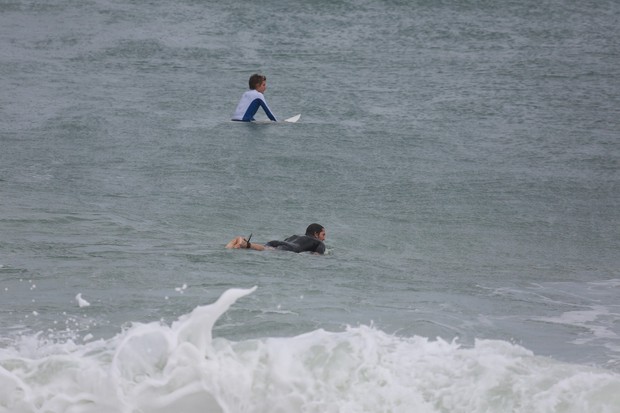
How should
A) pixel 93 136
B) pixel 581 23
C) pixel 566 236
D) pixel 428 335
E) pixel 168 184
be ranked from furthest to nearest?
1. pixel 581 23
2. pixel 93 136
3. pixel 168 184
4. pixel 566 236
5. pixel 428 335

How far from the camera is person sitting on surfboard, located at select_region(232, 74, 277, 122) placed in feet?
57.1

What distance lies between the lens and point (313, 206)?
1427 centimetres

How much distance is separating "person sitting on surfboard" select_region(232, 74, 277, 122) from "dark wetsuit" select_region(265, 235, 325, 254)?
5.69 meters

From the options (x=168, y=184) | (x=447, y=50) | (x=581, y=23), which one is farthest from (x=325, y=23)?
(x=168, y=184)

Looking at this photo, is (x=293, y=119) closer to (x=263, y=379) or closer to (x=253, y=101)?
Answer: (x=253, y=101)

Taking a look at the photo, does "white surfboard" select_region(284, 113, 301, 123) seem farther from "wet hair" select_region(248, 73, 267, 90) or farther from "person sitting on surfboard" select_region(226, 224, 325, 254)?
"person sitting on surfboard" select_region(226, 224, 325, 254)

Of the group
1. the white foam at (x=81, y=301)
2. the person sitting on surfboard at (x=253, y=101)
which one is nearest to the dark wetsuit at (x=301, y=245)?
the white foam at (x=81, y=301)

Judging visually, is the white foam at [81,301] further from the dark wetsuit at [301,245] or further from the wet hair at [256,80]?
the wet hair at [256,80]

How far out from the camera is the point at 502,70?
20.5 m

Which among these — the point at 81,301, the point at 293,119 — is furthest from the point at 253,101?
the point at 81,301

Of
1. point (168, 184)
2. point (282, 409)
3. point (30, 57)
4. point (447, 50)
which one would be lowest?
point (282, 409)

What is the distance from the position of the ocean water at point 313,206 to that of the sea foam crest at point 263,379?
0.02 metres

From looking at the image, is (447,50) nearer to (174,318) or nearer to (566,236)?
(566,236)

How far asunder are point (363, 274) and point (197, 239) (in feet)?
6.76
